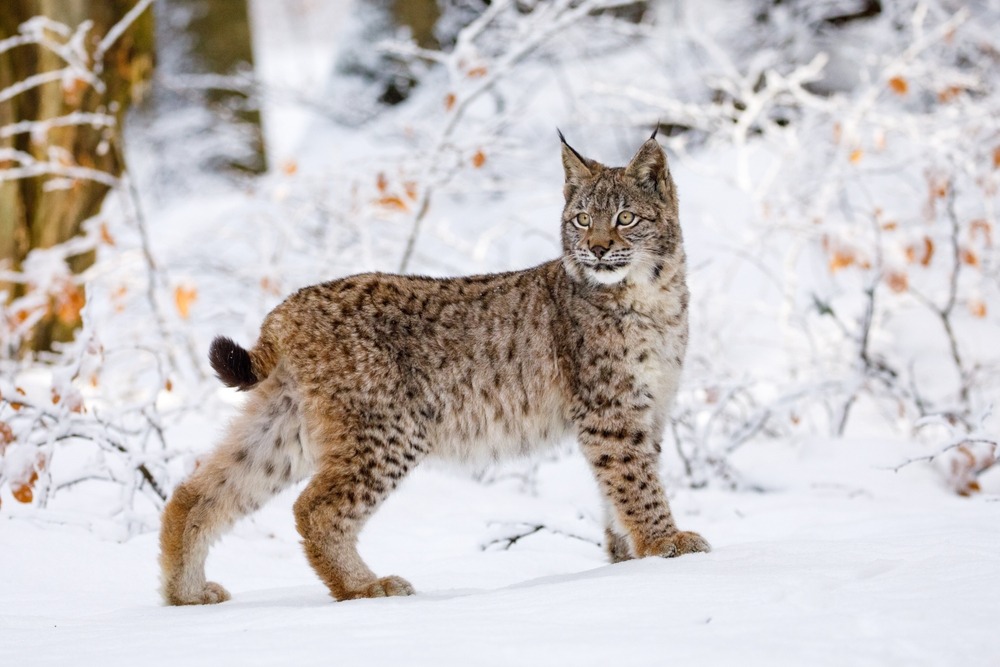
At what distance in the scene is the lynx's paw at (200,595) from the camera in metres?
3.68

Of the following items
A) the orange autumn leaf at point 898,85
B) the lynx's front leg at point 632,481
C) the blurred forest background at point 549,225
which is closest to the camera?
the lynx's front leg at point 632,481

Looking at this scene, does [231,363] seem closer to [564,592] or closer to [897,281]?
[564,592]

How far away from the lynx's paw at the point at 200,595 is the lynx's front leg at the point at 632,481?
143cm

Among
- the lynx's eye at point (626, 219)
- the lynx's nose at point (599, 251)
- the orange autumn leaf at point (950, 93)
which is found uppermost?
the orange autumn leaf at point (950, 93)

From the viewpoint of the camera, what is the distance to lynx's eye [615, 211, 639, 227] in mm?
4125

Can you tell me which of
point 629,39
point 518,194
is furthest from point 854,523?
point 629,39

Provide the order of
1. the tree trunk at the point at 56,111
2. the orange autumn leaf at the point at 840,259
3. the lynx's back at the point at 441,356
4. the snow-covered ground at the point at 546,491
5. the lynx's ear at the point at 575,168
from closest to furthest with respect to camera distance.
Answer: the snow-covered ground at the point at 546,491
the lynx's back at the point at 441,356
the lynx's ear at the point at 575,168
the orange autumn leaf at the point at 840,259
the tree trunk at the point at 56,111

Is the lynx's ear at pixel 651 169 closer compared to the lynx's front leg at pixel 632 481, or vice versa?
the lynx's front leg at pixel 632 481

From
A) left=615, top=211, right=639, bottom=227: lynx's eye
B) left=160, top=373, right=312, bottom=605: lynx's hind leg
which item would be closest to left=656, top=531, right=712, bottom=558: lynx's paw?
left=615, top=211, right=639, bottom=227: lynx's eye

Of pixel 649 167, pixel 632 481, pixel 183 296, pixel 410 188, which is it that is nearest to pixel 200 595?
pixel 632 481

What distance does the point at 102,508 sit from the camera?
4984mm

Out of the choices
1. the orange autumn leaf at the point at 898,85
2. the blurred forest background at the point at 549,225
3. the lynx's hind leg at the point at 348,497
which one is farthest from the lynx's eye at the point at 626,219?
the orange autumn leaf at the point at 898,85

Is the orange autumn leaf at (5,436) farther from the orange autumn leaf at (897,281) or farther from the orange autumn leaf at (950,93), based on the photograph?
the orange autumn leaf at (950,93)

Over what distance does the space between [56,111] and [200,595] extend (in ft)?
16.5
